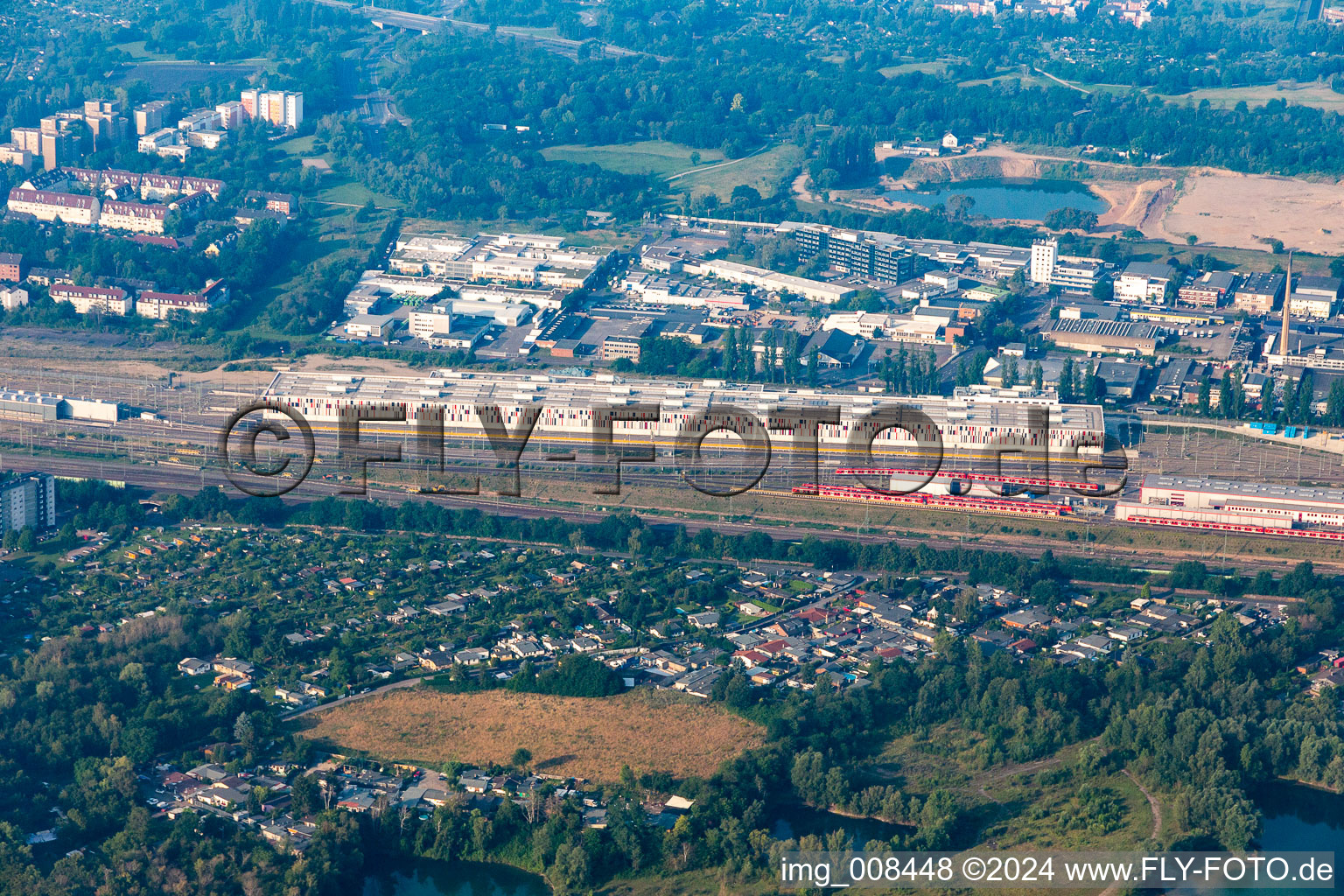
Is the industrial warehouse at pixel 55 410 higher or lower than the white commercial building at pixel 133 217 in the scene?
lower

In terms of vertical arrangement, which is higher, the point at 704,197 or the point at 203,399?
the point at 704,197

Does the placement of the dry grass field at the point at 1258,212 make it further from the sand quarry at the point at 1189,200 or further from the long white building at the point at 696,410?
the long white building at the point at 696,410

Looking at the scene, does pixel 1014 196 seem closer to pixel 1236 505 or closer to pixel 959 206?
pixel 959 206

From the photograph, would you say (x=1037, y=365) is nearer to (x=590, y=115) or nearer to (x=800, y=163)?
(x=800, y=163)

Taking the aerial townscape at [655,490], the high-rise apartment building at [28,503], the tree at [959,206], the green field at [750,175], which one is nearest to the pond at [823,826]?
the aerial townscape at [655,490]

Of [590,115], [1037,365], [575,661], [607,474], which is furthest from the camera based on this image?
[590,115]

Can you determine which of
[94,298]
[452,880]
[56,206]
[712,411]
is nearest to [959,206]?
[712,411]

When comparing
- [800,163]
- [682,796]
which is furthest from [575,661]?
[800,163]
